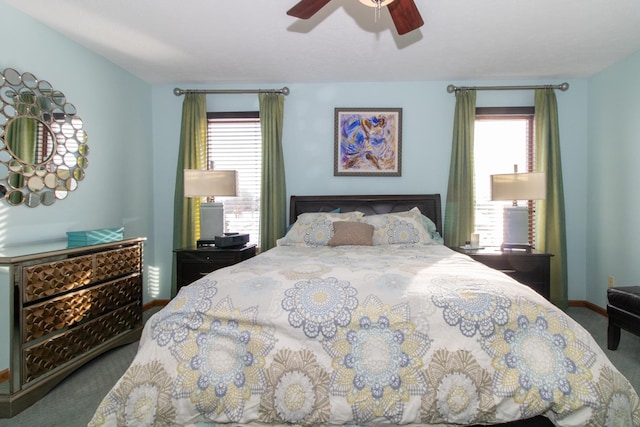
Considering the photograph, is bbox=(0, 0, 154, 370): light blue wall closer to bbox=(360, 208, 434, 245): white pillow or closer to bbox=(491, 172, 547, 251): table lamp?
bbox=(360, 208, 434, 245): white pillow

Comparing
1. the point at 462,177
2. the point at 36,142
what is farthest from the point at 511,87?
the point at 36,142

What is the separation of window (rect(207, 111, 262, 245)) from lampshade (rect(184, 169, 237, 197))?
1.81ft

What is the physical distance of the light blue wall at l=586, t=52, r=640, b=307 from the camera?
3.36 meters

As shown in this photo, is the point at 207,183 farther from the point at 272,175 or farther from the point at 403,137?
the point at 403,137

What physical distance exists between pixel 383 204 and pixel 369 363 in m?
2.66

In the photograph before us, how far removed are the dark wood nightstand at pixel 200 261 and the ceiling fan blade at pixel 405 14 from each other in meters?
2.46

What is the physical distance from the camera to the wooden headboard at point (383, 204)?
398 centimetres

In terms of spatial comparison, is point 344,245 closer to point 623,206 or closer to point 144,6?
point 144,6

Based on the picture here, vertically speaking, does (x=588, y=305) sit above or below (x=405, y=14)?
below

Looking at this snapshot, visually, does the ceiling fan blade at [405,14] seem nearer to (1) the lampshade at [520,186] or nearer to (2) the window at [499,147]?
(1) the lampshade at [520,186]

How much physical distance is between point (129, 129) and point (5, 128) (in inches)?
58.2

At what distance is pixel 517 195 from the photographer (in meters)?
3.51

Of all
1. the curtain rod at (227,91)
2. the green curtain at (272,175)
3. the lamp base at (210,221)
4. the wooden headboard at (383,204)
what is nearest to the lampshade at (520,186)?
the wooden headboard at (383,204)

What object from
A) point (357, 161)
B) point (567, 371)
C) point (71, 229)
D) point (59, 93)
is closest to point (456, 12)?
point (357, 161)
